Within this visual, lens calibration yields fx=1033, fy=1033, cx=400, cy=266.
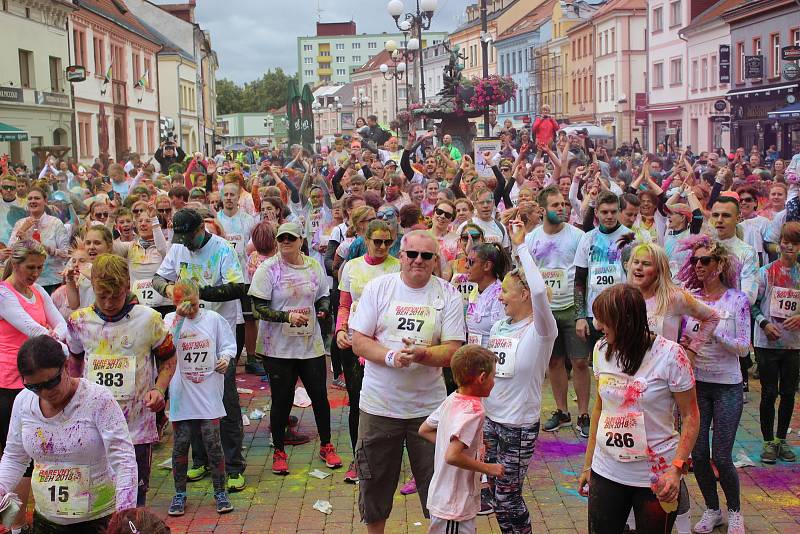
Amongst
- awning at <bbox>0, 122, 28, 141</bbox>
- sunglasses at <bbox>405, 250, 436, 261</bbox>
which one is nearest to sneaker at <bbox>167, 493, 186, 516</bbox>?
sunglasses at <bbox>405, 250, 436, 261</bbox>

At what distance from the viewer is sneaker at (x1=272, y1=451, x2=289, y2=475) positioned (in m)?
7.51

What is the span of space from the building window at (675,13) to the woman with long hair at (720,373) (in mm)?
52670

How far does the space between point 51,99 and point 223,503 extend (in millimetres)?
35021

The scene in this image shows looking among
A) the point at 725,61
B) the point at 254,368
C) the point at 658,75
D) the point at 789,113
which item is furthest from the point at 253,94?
the point at 254,368

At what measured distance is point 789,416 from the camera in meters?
7.54

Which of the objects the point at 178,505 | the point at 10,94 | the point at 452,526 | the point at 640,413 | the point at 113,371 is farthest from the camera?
the point at 10,94

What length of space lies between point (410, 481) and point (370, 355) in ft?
6.67

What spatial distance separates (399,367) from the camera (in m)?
5.44

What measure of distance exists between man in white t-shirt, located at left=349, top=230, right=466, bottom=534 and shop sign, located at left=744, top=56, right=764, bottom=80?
134 feet

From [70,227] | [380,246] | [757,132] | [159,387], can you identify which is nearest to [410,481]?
[380,246]

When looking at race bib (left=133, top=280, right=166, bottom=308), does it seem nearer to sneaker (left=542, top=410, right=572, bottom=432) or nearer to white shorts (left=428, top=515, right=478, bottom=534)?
sneaker (left=542, top=410, right=572, bottom=432)

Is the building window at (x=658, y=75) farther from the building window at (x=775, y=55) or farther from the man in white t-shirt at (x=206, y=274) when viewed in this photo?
the man in white t-shirt at (x=206, y=274)

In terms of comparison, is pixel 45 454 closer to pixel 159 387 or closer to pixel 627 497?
pixel 159 387

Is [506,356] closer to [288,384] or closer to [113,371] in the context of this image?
[113,371]
